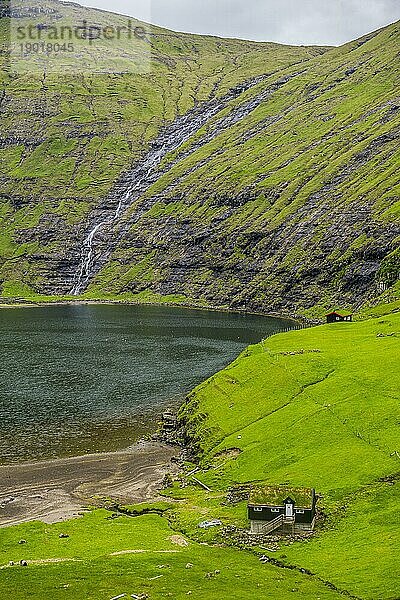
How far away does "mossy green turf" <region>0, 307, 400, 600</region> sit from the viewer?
5316cm

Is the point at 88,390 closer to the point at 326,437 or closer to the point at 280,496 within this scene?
the point at 326,437

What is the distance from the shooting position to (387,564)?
5328 centimetres

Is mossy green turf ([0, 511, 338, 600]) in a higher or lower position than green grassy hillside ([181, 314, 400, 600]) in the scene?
lower

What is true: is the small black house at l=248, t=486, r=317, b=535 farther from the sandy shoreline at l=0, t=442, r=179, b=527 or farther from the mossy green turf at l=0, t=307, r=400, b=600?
the sandy shoreline at l=0, t=442, r=179, b=527

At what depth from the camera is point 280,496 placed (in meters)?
66.3

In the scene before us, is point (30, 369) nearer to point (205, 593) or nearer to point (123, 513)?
point (123, 513)

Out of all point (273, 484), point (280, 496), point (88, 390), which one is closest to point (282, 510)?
point (280, 496)

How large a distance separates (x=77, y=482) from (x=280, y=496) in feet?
114

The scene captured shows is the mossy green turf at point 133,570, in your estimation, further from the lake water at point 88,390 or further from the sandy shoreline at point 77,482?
the lake water at point 88,390

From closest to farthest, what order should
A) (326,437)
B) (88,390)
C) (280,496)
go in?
(280,496) → (326,437) → (88,390)

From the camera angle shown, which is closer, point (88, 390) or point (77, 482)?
point (77, 482)

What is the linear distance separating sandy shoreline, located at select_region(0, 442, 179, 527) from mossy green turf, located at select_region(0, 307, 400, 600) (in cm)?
447

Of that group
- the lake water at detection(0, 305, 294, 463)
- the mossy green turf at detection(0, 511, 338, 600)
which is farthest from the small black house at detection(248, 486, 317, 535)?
the lake water at detection(0, 305, 294, 463)

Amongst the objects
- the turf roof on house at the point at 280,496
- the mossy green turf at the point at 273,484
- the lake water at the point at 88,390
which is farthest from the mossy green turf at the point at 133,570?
the lake water at the point at 88,390
